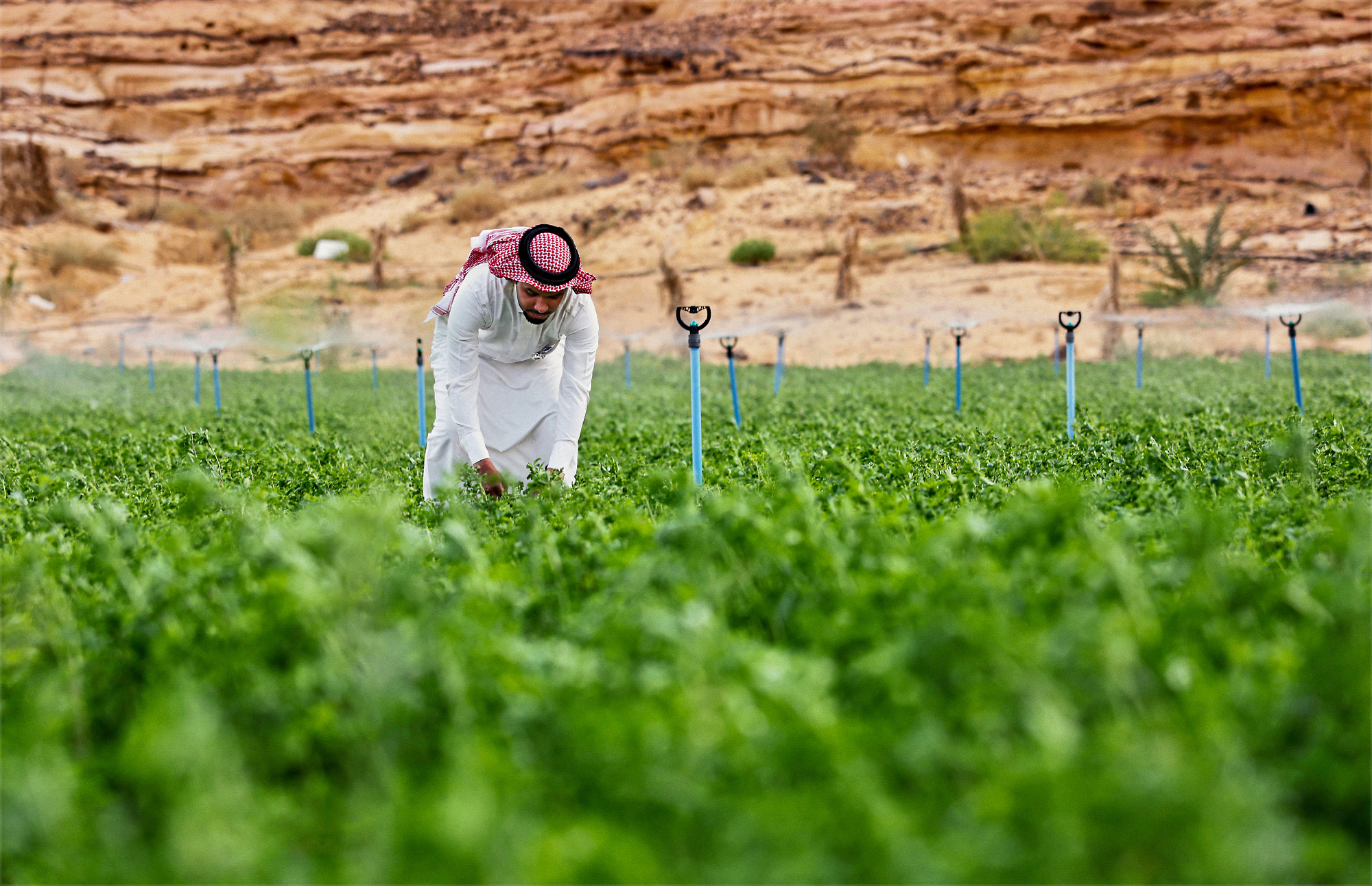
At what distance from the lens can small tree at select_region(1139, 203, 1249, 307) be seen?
27.4m

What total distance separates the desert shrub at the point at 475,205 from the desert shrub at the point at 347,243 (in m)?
3.26

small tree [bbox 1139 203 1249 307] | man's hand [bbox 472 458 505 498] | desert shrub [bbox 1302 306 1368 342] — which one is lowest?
man's hand [bbox 472 458 505 498]

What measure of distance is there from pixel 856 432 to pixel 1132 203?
2958 cm

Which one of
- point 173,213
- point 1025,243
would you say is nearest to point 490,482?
point 1025,243

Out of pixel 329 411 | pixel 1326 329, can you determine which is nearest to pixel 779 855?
pixel 329 411

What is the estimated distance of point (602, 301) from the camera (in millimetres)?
32406

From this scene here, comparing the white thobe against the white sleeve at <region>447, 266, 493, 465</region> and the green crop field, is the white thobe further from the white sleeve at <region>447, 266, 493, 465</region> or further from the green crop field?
the green crop field

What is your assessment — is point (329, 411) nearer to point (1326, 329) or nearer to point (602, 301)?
point (602, 301)

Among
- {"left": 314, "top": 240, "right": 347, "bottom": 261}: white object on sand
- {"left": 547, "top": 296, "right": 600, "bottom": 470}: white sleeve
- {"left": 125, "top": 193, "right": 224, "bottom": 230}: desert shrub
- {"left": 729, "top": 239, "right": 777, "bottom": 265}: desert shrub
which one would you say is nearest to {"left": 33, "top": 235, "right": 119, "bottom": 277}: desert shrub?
{"left": 125, "top": 193, "right": 224, "bottom": 230}: desert shrub

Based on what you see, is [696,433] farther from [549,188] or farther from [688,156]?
[688,156]

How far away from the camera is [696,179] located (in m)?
37.8

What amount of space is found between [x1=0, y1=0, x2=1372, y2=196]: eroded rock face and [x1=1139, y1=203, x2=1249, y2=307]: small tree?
30.4ft

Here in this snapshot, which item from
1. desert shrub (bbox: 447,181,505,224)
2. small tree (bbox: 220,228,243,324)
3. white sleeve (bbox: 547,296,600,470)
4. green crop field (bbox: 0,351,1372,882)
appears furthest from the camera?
desert shrub (bbox: 447,181,505,224)

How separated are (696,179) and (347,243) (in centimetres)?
1217
